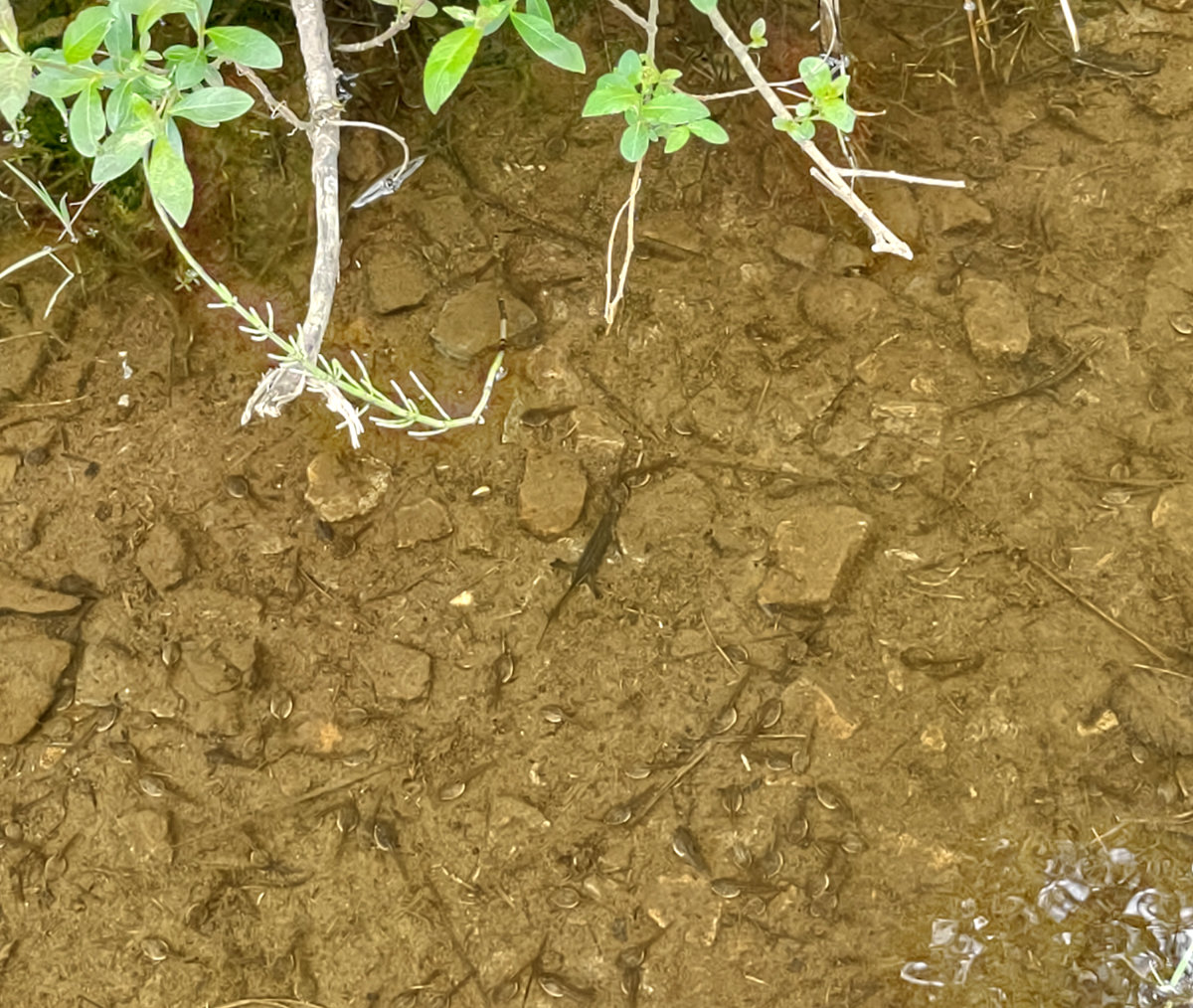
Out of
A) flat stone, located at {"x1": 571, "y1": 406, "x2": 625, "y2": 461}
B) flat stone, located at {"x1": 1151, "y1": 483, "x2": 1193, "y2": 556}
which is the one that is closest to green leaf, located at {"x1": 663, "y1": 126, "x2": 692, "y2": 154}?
flat stone, located at {"x1": 571, "y1": 406, "x2": 625, "y2": 461}

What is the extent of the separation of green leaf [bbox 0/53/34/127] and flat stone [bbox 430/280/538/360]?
77 centimetres

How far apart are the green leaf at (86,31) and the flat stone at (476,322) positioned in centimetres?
73

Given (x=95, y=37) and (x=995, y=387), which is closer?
(x=95, y=37)

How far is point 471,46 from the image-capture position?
1.29 meters

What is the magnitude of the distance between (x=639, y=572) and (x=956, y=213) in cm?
92

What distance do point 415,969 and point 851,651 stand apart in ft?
3.22

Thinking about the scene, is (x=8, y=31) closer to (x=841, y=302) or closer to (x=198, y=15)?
(x=198, y=15)

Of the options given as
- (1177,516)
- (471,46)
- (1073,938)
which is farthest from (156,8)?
(1073,938)

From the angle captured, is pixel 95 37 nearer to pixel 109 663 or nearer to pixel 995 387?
pixel 109 663

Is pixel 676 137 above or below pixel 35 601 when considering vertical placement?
above

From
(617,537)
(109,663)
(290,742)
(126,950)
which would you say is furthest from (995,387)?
(126,950)

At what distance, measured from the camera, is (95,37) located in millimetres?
1319

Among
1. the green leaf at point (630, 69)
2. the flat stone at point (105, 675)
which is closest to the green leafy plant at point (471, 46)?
the green leaf at point (630, 69)

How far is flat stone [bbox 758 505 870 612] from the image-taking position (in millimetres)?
1814
